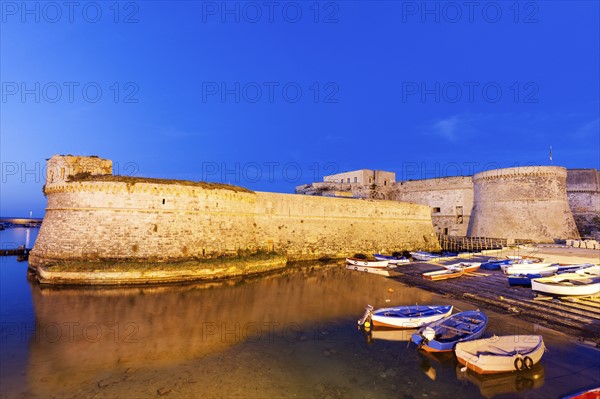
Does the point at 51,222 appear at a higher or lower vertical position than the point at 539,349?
higher

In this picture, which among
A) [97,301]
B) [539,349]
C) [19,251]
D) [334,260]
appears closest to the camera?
[539,349]

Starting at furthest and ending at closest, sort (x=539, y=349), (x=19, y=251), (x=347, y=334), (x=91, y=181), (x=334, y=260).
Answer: (x=334, y=260), (x=19, y=251), (x=91, y=181), (x=347, y=334), (x=539, y=349)

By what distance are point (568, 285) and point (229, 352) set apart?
1391 centimetres

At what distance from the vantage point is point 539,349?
→ 805cm

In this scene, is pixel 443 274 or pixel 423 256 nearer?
pixel 443 274

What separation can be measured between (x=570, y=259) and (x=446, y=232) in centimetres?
1845

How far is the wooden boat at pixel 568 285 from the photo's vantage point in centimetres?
1282

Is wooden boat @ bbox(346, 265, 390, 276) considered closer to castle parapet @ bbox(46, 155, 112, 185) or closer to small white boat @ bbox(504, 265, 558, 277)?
small white boat @ bbox(504, 265, 558, 277)

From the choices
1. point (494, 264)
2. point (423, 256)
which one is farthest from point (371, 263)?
point (494, 264)

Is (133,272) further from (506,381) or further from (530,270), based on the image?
(530,270)

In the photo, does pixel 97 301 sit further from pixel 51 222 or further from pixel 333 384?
pixel 333 384

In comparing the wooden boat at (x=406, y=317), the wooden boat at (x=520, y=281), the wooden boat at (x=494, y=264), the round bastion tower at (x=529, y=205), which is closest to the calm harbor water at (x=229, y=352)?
the wooden boat at (x=406, y=317)

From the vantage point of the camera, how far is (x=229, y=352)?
8938mm

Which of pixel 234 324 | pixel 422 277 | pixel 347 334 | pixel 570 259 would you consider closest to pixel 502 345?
pixel 347 334
